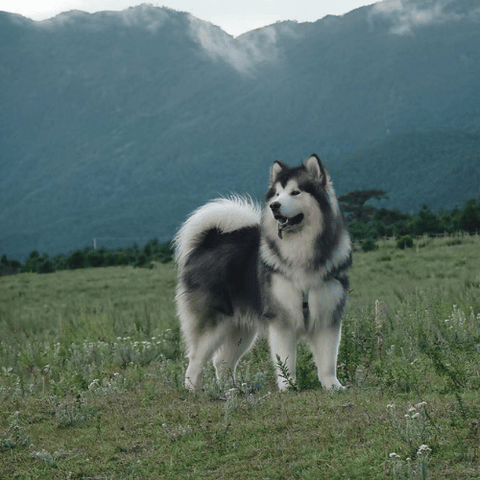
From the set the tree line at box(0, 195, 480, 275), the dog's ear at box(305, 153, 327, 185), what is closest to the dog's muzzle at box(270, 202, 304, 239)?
the dog's ear at box(305, 153, 327, 185)

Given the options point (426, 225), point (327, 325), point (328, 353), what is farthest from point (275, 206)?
point (426, 225)

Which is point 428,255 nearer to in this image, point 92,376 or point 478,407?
point 92,376

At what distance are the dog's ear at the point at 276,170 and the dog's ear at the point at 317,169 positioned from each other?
0.28 meters

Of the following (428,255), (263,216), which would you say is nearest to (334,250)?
(263,216)

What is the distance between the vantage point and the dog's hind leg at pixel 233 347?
6.56 metres

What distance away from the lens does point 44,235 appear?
19988 cm

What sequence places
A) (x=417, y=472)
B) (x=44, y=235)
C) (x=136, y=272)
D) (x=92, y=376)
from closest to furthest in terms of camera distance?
(x=417, y=472) < (x=92, y=376) < (x=136, y=272) < (x=44, y=235)

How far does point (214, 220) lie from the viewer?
6.72 m

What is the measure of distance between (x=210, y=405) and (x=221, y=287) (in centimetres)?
155

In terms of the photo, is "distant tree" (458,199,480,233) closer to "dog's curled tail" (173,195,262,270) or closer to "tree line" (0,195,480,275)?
"tree line" (0,195,480,275)

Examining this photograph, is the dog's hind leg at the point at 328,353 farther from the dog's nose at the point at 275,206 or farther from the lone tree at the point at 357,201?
the lone tree at the point at 357,201

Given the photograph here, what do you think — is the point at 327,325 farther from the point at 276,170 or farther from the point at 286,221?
the point at 276,170

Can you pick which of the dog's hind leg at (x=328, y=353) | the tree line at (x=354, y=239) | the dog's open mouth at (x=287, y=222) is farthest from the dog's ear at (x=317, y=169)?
→ the tree line at (x=354, y=239)

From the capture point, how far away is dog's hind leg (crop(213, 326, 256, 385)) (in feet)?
21.5
